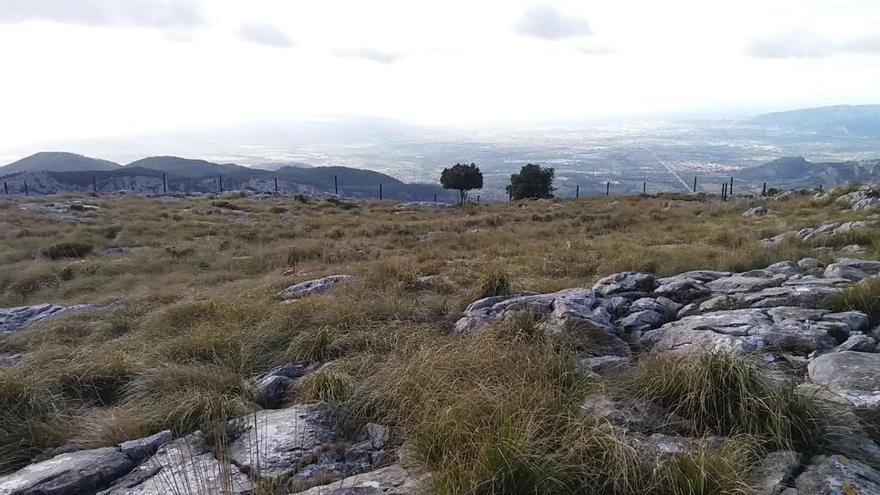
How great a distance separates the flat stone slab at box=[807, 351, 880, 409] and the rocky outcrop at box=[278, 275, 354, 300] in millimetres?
6365

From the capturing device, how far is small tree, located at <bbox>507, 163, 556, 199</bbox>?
4650cm

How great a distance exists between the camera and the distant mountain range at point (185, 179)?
61781 millimetres

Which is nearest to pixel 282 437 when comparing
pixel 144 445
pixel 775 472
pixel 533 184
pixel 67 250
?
pixel 144 445

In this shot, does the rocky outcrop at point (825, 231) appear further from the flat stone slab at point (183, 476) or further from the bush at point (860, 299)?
the flat stone slab at point (183, 476)

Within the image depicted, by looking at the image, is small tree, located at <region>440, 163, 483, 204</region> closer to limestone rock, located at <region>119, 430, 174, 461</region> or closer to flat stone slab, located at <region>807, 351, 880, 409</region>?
flat stone slab, located at <region>807, 351, 880, 409</region>

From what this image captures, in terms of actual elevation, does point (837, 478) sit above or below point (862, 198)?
below

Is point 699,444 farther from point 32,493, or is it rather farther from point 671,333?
point 32,493

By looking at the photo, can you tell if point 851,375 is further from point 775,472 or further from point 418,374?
point 418,374

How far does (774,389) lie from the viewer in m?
3.20

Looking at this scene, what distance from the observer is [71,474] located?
10.1ft

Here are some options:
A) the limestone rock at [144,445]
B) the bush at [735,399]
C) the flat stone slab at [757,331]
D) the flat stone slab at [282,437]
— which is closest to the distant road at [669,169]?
the flat stone slab at [757,331]

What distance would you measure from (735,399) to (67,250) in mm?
17355

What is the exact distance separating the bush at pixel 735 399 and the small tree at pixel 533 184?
43.3m

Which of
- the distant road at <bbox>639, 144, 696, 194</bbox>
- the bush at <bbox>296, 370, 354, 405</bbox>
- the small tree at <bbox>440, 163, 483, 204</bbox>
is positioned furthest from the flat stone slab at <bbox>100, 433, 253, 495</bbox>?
the distant road at <bbox>639, 144, 696, 194</bbox>
